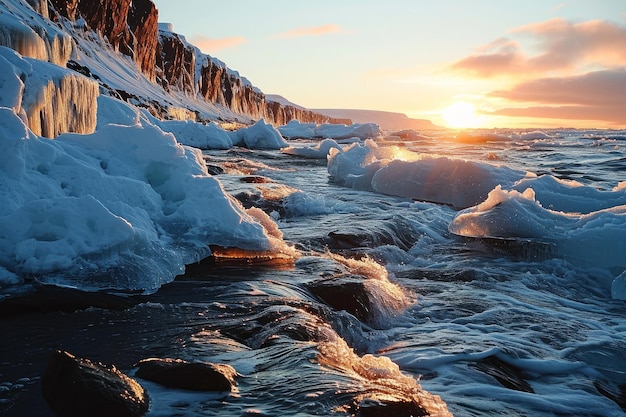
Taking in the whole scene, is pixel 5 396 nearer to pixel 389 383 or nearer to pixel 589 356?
pixel 389 383

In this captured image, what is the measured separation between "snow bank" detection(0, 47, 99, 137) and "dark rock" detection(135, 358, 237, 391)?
3.44 metres

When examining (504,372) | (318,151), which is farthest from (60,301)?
(318,151)

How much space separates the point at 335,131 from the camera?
171 feet

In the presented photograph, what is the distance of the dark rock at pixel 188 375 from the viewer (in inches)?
103

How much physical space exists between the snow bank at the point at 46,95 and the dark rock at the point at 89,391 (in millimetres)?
3462

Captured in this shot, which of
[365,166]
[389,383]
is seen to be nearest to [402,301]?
[389,383]

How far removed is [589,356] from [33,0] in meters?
42.7

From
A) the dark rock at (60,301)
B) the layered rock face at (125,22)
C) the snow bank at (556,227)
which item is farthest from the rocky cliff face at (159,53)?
the dark rock at (60,301)

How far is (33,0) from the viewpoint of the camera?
3772 centimetres

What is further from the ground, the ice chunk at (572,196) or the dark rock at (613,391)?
the ice chunk at (572,196)

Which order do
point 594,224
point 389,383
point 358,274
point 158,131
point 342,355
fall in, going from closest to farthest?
point 389,383 < point 342,355 < point 358,274 < point 158,131 < point 594,224

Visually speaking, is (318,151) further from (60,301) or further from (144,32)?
(144,32)

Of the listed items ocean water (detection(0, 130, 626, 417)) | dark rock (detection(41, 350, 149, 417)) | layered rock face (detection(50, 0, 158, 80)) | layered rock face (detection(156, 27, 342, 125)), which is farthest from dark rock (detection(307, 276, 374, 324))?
layered rock face (detection(156, 27, 342, 125))

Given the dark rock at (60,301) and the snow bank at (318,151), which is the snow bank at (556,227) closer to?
the dark rock at (60,301)
